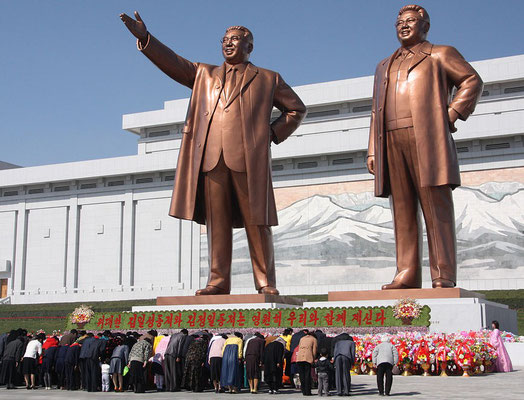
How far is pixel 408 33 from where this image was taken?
10820mm

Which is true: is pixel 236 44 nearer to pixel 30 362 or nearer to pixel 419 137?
pixel 419 137

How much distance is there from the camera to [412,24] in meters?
10.8

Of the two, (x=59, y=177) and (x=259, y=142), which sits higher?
(x=59, y=177)

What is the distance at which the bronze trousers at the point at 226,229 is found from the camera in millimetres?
11172

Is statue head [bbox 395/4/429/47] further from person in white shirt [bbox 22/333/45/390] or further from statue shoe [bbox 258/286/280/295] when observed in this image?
person in white shirt [bbox 22/333/45/390]

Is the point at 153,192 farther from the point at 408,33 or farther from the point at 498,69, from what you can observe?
the point at 408,33

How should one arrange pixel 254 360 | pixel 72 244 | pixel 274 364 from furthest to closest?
1. pixel 72 244
2. pixel 254 360
3. pixel 274 364

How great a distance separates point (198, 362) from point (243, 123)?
4.22m

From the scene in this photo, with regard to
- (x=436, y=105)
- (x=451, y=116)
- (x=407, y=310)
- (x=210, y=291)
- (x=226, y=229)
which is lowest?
(x=407, y=310)

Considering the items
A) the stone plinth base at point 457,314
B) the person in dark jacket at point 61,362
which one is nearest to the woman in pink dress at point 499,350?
the stone plinth base at point 457,314

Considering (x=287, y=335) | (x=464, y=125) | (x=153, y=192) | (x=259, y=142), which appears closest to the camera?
(x=287, y=335)

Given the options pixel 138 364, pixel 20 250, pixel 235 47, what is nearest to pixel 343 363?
pixel 138 364

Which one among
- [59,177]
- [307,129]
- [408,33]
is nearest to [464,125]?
[307,129]

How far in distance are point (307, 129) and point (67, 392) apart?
26.3m
